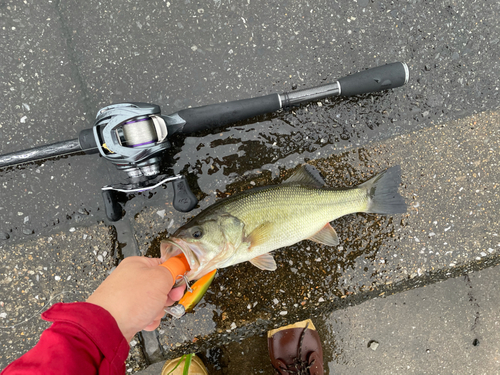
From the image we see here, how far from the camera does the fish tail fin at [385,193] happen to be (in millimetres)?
2304

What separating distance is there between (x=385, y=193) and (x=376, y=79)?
0.87 metres

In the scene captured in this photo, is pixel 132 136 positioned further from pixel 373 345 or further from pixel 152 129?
pixel 373 345

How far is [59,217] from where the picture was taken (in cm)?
249

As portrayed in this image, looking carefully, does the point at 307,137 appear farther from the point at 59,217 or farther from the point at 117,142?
the point at 59,217

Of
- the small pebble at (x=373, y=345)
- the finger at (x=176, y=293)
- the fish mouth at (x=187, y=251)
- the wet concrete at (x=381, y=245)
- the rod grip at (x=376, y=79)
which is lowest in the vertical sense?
the small pebble at (x=373, y=345)

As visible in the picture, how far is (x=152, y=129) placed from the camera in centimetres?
192

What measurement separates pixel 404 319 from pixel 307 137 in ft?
6.61

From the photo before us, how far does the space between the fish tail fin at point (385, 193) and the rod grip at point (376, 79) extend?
639 mm

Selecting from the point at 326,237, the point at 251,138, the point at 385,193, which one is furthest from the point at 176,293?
the point at 385,193

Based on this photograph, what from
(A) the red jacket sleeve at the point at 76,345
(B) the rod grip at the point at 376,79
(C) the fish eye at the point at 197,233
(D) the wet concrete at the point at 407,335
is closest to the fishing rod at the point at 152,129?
(B) the rod grip at the point at 376,79

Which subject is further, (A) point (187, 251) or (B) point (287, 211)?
(B) point (287, 211)

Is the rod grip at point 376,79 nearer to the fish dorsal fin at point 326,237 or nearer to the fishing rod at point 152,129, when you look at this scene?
the fishing rod at point 152,129

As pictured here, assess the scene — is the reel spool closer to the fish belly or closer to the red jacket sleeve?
the fish belly

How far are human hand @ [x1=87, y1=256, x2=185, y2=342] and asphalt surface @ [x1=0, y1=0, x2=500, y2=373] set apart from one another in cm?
98
